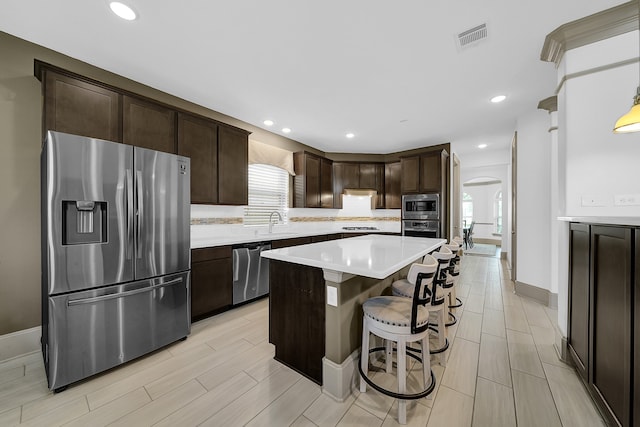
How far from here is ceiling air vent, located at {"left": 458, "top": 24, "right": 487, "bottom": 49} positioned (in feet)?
6.10

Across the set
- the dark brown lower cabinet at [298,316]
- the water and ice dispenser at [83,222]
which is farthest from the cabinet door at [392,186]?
the water and ice dispenser at [83,222]

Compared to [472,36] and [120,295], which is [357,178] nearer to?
[472,36]

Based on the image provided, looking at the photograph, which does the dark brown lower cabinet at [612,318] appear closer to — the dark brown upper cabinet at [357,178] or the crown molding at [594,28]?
the crown molding at [594,28]

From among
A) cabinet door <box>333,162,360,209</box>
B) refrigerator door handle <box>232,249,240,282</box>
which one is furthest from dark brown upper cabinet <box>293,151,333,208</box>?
refrigerator door handle <box>232,249,240,282</box>

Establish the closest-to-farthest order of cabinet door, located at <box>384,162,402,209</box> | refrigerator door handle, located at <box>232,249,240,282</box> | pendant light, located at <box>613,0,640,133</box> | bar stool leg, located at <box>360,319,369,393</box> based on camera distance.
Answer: pendant light, located at <box>613,0,640,133</box>
bar stool leg, located at <box>360,319,369,393</box>
refrigerator door handle, located at <box>232,249,240,282</box>
cabinet door, located at <box>384,162,402,209</box>

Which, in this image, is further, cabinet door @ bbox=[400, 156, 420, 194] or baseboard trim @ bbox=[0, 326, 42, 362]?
cabinet door @ bbox=[400, 156, 420, 194]

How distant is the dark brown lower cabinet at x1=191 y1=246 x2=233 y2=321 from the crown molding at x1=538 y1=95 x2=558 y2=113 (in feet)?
14.5

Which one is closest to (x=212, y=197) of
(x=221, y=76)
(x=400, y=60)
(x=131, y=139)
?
(x=131, y=139)

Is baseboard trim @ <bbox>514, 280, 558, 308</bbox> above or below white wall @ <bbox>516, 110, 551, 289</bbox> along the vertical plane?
below

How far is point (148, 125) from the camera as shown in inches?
102

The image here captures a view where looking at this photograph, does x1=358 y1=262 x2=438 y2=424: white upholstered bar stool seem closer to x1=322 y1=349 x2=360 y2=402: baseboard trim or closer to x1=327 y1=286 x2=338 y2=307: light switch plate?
x1=322 y1=349 x2=360 y2=402: baseboard trim

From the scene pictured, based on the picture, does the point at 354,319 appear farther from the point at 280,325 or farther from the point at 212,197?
the point at 212,197

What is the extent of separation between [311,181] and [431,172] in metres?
2.49

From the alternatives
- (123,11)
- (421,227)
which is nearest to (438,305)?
(123,11)
